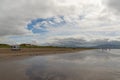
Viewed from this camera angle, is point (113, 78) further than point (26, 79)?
Yes

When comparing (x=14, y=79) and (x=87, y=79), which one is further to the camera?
(x=87, y=79)

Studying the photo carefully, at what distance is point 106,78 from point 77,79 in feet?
9.32

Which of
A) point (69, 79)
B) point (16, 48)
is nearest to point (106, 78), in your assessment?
point (69, 79)

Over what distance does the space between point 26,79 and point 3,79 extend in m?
1.70

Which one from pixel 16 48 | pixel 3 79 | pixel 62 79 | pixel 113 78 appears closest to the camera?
pixel 3 79

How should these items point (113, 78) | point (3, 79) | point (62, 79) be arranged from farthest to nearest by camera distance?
point (113, 78), point (62, 79), point (3, 79)

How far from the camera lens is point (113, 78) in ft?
48.4

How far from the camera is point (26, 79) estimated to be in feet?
42.3

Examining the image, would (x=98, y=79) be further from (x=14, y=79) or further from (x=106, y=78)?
(x=14, y=79)

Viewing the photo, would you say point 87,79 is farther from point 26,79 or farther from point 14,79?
point 14,79

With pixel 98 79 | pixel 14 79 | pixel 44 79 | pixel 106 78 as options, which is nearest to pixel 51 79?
pixel 44 79

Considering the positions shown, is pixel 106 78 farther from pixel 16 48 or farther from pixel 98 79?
pixel 16 48

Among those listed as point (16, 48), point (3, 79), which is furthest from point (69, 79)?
point (16, 48)

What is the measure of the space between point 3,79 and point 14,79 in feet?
2.66
